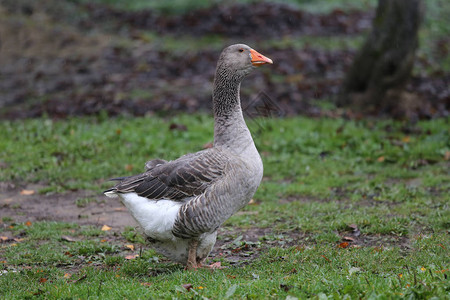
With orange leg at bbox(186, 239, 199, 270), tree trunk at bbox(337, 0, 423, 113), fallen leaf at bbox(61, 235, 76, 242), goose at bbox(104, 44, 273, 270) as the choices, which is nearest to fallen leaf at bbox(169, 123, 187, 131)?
tree trunk at bbox(337, 0, 423, 113)

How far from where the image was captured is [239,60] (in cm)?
639

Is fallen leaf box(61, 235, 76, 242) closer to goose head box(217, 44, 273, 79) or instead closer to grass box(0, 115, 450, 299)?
grass box(0, 115, 450, 299)

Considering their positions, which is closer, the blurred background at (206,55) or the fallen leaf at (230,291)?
the fallen leaf at (230,291)

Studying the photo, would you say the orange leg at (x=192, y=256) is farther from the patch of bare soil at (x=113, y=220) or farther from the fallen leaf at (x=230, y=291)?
the fallen leaf at (x=230, y=291)

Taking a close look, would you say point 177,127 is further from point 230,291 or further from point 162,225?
point 230,291

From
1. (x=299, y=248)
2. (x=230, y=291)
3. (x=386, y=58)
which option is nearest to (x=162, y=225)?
(x=230, y=291)

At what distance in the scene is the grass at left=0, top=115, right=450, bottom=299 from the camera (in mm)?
5242

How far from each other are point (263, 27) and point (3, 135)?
11.8 metres

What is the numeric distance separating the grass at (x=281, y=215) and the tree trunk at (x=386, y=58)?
1312mm

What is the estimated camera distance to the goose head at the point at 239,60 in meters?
6.37

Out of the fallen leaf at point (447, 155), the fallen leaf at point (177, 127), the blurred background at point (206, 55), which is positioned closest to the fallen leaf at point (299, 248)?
the blurred background at point (206, 55)

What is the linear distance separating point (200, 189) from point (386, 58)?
28.5 feet

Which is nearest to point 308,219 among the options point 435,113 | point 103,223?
point 103,223

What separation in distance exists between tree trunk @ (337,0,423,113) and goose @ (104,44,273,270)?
7.67 m
